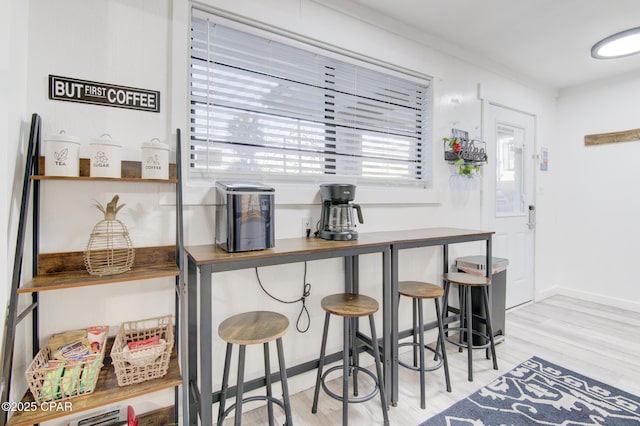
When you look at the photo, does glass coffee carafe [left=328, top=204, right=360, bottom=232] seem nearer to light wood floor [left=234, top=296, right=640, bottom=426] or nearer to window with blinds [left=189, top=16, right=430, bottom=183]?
window with blinds [left=189, top=16, right=430, bottom=183]

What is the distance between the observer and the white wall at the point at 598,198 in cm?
348

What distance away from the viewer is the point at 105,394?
1231 mm

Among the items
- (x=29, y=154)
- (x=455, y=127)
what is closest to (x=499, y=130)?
(x=455, y=127)

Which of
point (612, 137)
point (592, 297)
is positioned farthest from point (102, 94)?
point (592, 297)

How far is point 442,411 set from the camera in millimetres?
1843

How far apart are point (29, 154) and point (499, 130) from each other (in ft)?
12.4

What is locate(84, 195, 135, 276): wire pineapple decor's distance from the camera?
53.7 inches

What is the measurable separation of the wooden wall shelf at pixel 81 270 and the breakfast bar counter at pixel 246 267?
12cm

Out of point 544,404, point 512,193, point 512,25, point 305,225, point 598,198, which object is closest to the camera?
point 544,404

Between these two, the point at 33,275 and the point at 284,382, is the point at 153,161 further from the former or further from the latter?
the point at 284,382

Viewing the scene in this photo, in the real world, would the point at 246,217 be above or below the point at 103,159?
below

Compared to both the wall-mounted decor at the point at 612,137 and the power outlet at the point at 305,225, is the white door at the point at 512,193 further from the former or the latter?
the power outlet at the point at 305,225

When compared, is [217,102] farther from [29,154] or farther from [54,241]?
[54,241]

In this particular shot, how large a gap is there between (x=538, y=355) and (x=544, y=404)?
0.72 meters
